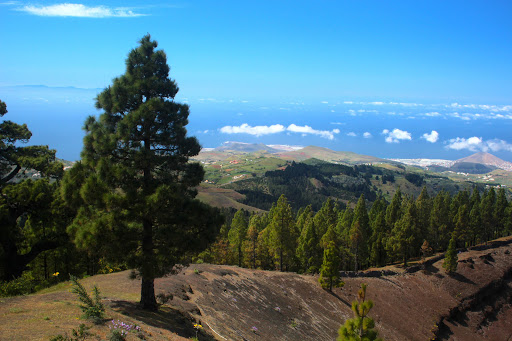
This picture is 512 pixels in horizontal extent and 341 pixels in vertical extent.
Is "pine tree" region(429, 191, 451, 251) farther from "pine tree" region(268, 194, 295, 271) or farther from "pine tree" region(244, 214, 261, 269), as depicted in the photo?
"pine tree" region(244, 214, 261, 269)

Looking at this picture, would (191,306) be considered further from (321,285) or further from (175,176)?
(321,285)

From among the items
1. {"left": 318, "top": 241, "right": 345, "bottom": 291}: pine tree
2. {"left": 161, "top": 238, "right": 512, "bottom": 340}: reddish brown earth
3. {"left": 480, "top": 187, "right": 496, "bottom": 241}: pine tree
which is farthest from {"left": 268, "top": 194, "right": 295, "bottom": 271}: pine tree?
{"left": 480, "top": 187, "right": 496, "bottom": 241}: pine tree

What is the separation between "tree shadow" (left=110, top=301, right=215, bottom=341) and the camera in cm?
1404

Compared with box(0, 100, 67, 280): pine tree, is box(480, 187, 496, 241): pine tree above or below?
below

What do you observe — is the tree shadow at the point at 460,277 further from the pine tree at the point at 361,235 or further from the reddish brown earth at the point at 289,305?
the pine tree at the point at 361,235

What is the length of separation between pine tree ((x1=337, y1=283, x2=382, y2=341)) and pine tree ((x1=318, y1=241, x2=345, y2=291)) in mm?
25377

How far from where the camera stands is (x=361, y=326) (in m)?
11.3

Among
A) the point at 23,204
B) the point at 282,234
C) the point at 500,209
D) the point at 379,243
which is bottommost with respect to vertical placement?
the point at 379,243

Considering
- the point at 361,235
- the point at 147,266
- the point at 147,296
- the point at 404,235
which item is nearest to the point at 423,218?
the point at 404,235

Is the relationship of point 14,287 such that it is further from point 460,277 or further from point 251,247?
point 460,277

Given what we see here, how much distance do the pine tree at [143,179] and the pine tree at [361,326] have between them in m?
7.51

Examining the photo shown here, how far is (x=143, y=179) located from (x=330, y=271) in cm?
2832

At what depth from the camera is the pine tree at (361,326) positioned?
10.9 meters

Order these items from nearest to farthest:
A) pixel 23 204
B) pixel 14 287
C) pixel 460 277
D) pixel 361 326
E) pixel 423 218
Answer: pixel 361 326 → pixel 14 287 → pixel 23 204 → pixel 460 277 → pixel 423 218
